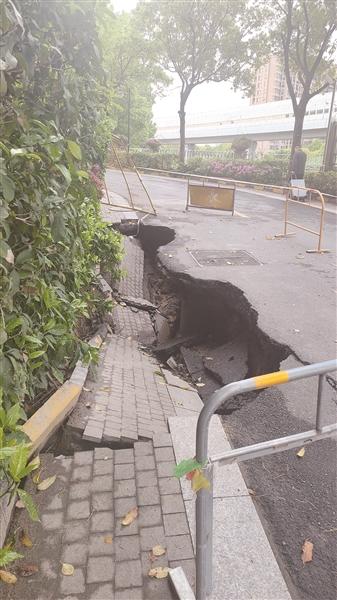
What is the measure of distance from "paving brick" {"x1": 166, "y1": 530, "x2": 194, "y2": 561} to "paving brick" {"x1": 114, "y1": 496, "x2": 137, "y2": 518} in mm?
311

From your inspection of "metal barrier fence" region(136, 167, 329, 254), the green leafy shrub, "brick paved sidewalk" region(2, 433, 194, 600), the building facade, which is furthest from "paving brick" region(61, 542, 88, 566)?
the building facade

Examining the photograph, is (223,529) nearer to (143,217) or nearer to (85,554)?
(85,554)

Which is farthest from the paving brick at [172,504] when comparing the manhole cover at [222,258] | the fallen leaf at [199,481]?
the manhole cover at [222,258]

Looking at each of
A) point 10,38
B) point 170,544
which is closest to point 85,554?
point 170,544

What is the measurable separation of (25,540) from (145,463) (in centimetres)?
89

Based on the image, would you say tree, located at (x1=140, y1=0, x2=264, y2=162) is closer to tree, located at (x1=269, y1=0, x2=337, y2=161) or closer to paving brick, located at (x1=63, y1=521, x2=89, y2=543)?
tree, located at (x1=269, y1=0, x2=337, y2=161)

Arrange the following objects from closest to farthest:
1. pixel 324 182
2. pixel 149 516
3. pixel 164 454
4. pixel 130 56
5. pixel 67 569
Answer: pixel 67 569, pixel 149 516, pixel 164 454, pixel 324 182, pixel 130 56

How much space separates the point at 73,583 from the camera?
2256 millimetres

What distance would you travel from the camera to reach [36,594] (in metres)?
2.20

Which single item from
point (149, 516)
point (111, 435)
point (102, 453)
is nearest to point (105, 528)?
point (149, 516)

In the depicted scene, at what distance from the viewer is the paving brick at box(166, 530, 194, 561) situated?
241cm

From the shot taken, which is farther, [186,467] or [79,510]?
[79,510]

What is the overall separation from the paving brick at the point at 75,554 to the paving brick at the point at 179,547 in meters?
0.45

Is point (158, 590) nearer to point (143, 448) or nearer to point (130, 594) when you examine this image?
point (130, 594)
